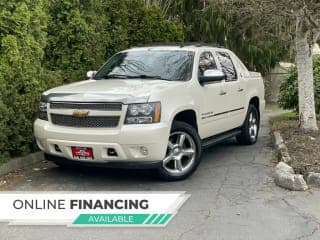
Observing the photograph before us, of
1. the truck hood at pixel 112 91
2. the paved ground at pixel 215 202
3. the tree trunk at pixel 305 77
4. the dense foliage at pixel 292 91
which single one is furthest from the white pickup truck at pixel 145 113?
the dense foliage at pixel 292 91

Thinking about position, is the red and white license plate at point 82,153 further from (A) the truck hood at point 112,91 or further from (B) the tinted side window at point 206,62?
(B) the tinted side window at point 206,62

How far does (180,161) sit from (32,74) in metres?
2.84

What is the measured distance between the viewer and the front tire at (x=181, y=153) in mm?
6312

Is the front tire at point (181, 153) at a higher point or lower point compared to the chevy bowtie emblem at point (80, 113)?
lower

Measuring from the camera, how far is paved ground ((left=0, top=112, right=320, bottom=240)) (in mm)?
4688

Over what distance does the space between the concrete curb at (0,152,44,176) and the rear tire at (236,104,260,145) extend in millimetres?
3604

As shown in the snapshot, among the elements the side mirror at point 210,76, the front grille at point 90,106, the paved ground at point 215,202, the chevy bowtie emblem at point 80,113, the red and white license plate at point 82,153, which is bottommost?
the paved ground at point 215,202

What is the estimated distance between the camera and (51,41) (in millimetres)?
9547

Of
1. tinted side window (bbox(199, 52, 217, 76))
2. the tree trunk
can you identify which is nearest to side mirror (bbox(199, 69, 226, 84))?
tinted side window (bbox(199, 52, 217, 76))

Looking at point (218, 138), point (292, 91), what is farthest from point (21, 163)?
point (292, 91)

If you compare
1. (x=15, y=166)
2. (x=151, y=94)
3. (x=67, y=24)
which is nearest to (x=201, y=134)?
(x=151, y=94)

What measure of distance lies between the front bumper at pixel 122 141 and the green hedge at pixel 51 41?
135cm

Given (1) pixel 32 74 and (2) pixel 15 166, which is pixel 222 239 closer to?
(2) pixel 15 166

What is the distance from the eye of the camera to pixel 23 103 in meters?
7.27
